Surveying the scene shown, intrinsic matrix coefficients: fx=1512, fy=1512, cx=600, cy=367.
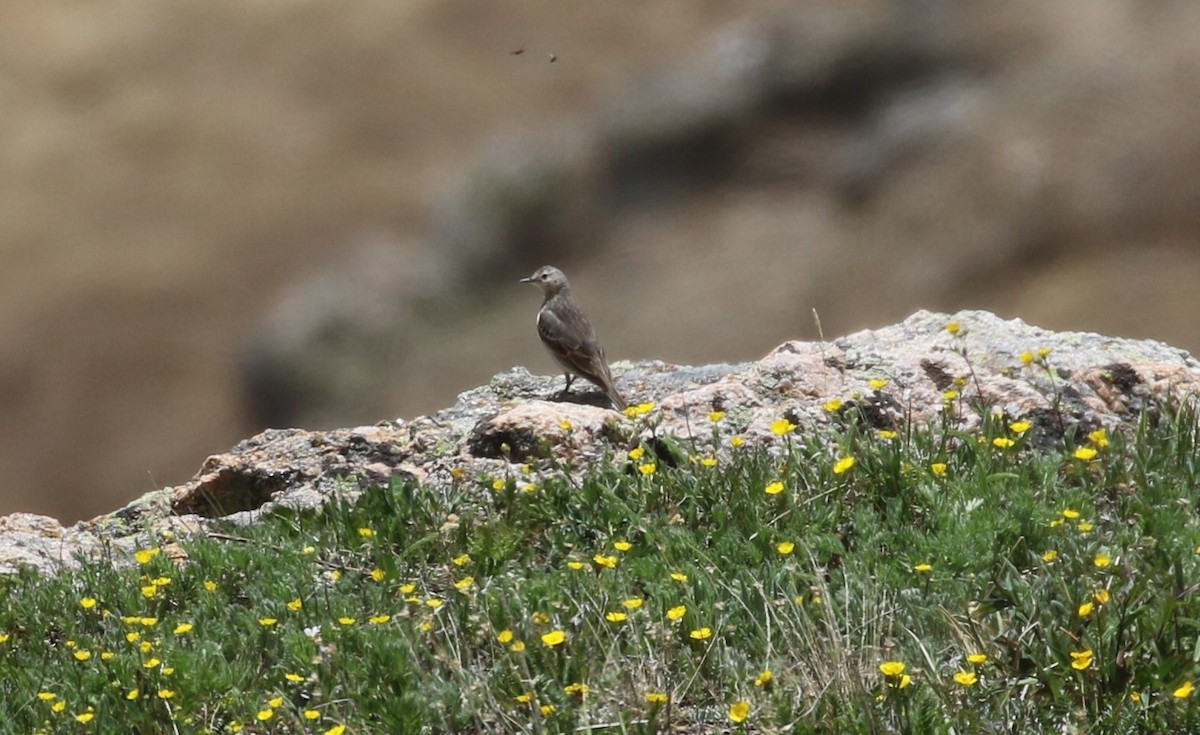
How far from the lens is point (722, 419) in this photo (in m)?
6.47

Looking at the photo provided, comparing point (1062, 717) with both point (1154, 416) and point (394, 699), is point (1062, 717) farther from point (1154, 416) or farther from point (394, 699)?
point (1154, 416)

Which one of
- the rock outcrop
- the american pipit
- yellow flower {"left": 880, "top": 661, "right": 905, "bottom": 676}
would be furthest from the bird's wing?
yellow flower {"left": 880, "top": 661, "right": 905, "bottom": 676}

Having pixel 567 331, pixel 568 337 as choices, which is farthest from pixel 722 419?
pixel 567 331

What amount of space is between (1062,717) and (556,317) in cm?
607

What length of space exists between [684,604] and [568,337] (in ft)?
14.6

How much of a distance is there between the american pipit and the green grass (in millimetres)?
1777

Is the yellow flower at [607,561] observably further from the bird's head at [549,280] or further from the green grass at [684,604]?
the bird's head at [549,280]

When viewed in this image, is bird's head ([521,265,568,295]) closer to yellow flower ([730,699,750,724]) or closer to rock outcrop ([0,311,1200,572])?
rock outcrop ([0,311,1200,572])

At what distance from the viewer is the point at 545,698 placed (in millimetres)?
4434

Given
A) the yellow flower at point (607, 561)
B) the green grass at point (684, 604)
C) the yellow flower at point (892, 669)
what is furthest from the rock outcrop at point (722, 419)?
the yellow flower at point (892, 669)

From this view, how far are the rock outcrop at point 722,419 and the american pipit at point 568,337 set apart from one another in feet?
2.93

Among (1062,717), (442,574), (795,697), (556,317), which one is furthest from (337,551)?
(556,317)

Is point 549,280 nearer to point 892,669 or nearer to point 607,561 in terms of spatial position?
point 607,561

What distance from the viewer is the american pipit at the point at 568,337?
8.29 meters
